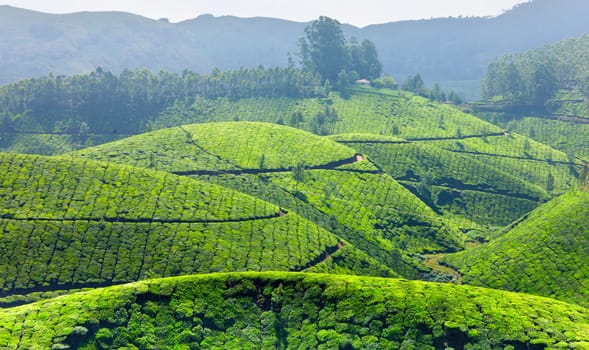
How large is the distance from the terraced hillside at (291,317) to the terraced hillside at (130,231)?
895 inches

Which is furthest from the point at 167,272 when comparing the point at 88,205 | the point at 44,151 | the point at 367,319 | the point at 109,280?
the point at 44,151

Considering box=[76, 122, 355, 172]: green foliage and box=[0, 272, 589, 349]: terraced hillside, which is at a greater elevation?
box=[76, 122, 355, 172]: green foliage

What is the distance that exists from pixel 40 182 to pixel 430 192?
329 feet

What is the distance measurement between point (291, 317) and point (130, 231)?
137 ft

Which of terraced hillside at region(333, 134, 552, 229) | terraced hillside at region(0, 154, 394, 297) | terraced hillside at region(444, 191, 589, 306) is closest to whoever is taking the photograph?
terraced hillside at region(0, 154, 394, 297)

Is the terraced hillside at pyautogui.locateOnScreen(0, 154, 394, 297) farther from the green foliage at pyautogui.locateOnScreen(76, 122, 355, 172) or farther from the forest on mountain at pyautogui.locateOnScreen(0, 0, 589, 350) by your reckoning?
the green foliage at pyautogui.locateOnScreen(76, 122, 355, 172)

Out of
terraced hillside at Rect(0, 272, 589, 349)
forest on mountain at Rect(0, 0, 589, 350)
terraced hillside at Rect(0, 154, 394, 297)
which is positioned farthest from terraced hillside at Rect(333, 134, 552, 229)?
terraced hillside at Rect(0, 272, 589, 349)

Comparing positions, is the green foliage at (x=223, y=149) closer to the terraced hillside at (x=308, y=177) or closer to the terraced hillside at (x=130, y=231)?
the terraced hillside at (x=308, y=177)

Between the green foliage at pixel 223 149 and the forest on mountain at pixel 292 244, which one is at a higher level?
the green foliage at pixel 223 149

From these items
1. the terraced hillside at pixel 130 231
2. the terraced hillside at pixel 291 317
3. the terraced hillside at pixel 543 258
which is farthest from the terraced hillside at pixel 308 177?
the terraced hillside at pixel 291 317

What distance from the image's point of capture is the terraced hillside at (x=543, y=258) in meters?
87.8

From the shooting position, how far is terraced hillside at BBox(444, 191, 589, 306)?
87.8 metres

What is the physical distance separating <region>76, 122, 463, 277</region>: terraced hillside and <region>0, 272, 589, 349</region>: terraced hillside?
4572 cm

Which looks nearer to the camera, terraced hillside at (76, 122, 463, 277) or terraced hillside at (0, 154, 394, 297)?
terraced hillside at (0, 154, 394, 297)
